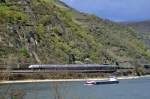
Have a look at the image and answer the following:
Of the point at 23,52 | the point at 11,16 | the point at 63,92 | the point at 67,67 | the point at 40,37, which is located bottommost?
the point at 67,67

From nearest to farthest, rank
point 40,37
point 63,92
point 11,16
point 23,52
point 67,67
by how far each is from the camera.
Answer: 1. point 63,92
2. point 23,52
3. point 67,67
4. point 40,37
5. point 11,16

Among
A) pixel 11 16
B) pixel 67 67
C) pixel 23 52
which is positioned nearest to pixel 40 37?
pixel 11 16

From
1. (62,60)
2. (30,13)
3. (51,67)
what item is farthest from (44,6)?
(51,67)

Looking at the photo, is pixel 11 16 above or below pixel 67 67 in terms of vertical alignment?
above

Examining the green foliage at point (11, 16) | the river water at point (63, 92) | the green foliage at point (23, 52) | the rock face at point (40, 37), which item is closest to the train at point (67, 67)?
the rock face at point (40, 37)

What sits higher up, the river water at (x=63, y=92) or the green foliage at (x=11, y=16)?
the green foliage at (x=11, y=16)

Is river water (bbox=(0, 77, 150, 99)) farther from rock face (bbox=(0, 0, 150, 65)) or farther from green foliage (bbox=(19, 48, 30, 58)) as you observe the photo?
rock face (bbox=(0, 0, 150, 65))

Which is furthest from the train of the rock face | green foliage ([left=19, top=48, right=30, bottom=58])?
green foliage ([left=19, top=48, right=30, bottom=58])

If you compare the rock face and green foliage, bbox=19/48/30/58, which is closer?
green foliage, bbox=19/48/30/58

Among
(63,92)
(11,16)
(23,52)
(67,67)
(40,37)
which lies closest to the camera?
(63,92)

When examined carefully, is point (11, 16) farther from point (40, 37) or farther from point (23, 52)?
point (23, 52)

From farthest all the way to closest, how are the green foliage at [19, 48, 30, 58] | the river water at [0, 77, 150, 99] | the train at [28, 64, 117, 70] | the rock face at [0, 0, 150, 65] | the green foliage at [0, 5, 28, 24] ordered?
the green foliage at [0, 5, 28, 24], the rock face at [0, 0, 150, 65], the green foliage at [19, 48, 30, 58], the train at [28, 64, 117, 70], the river water at [0, 77, 150, 99]

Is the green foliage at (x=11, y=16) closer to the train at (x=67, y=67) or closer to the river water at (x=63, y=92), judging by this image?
the train at (x=67, y=67)

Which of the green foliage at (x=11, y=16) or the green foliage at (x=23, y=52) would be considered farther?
the green foliage at (x=11, y=16)
